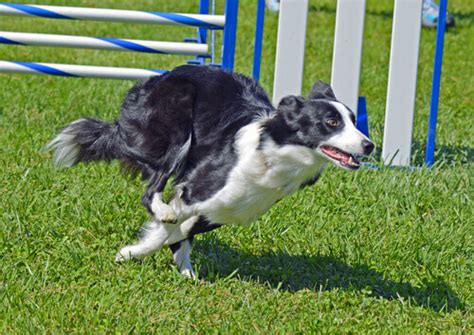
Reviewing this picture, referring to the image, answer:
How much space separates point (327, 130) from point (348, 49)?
102 inches

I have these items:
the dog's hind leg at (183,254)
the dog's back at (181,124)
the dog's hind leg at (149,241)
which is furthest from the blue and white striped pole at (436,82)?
the dog's hind leg at (149,241)

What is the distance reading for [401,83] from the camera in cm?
654

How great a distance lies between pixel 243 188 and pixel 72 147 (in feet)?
3.63

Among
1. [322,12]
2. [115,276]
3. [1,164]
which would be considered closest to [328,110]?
[115,276]

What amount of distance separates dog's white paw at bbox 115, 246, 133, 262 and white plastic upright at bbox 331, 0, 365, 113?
240cm

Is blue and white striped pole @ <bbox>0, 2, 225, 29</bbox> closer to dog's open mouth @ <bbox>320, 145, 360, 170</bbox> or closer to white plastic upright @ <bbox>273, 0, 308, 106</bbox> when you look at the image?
white plastic upright @ <bbox>273, 0, 308, 106</bbox>

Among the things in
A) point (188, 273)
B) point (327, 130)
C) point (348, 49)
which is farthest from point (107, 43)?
point (327, 130)

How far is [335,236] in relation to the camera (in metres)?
5.09

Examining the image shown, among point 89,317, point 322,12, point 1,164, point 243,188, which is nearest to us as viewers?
point 89,317

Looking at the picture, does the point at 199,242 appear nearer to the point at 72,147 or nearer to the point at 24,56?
the point at 72,147

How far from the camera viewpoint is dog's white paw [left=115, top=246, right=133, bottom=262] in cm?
460

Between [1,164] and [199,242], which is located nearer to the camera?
[199,242]

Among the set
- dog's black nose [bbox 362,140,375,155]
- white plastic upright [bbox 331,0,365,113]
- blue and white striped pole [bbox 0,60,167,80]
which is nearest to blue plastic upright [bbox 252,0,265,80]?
white plastic upright [bbox 331,0,365,113]

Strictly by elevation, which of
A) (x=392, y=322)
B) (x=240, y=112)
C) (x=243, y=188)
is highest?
(x=240, y=112)
